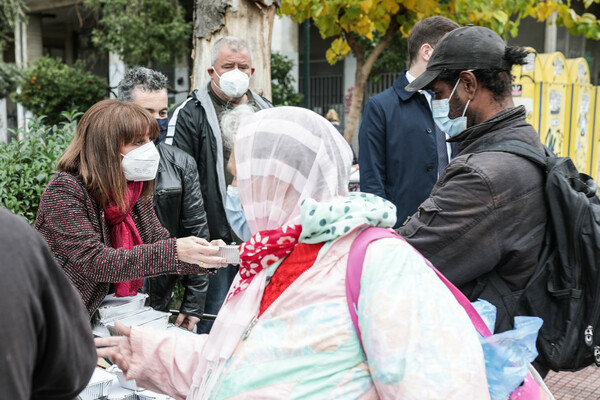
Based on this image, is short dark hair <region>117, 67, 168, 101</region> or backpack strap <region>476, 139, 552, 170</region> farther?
short dark hair <region>117, 67, 168, 101</region>

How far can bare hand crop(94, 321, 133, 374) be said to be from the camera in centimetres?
194

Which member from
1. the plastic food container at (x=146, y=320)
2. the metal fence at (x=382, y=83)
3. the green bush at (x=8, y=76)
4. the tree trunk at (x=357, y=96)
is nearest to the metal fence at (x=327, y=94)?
the metal fence at (x=382, y=83)

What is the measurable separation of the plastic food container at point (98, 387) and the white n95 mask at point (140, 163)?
85 cm

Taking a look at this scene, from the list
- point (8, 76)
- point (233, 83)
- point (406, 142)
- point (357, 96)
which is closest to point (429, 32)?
point (406, 142)

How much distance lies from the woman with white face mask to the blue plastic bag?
98cm

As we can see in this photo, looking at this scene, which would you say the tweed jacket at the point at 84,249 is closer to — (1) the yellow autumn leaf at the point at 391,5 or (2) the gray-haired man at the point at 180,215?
(2) the gray-haired man at the point at 180,215

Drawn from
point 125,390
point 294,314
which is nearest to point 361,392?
point 294,314

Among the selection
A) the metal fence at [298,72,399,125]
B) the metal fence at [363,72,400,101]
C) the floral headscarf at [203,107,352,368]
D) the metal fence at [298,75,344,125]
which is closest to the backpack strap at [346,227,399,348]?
the floral headscarf at [203,107,352,368]

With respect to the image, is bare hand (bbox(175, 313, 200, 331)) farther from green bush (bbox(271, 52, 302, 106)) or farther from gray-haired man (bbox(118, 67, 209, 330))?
green bush (bbox(271, 52, 302, 106))

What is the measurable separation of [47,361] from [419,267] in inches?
32.6

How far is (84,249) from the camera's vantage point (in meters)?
2.48

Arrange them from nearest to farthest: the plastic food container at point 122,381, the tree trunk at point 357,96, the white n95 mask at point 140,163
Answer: the plastic food container at point 122,381
the white n95 mask at point 140,163
the tree trunk at point 357,96

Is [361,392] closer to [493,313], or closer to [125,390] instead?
[493,313]

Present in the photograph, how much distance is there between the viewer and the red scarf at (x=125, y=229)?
267 cm
